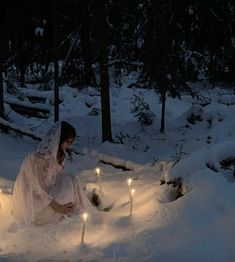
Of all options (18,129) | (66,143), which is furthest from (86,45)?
(66,143)

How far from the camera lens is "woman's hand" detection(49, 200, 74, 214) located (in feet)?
19.1

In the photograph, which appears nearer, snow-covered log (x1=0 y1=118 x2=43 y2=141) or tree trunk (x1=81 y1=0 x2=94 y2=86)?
tree trunk (x1=81 y1=0 x2=94 y2=86)

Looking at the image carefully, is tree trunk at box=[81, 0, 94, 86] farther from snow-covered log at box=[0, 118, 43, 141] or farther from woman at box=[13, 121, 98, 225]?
woman at box=[13, 121, 98, 225]

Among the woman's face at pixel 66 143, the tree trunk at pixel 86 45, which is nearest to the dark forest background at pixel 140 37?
the tree trunk at pixel 86 45

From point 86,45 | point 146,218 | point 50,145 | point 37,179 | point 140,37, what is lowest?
point 146,218

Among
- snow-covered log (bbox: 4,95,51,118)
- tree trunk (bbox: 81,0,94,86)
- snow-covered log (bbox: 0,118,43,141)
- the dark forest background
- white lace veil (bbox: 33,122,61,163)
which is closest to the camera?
white lace veil (bbox: 33,122,61,163)

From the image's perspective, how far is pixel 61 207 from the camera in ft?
19.3

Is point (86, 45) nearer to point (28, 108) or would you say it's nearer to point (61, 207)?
point (28, 108)

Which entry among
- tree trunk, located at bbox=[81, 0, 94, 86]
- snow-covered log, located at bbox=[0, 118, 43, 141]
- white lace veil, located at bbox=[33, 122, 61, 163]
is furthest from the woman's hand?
tree trunk, located at bbox=[81, 0, 94, 86]

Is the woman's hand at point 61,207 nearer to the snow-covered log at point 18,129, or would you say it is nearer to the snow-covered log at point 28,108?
the snow-covered log at point 18,129

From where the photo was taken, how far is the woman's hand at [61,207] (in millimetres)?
5828

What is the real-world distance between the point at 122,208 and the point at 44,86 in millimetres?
14262

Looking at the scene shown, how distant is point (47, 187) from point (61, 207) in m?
0.31

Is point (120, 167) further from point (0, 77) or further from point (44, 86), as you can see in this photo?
point (44, 86)
